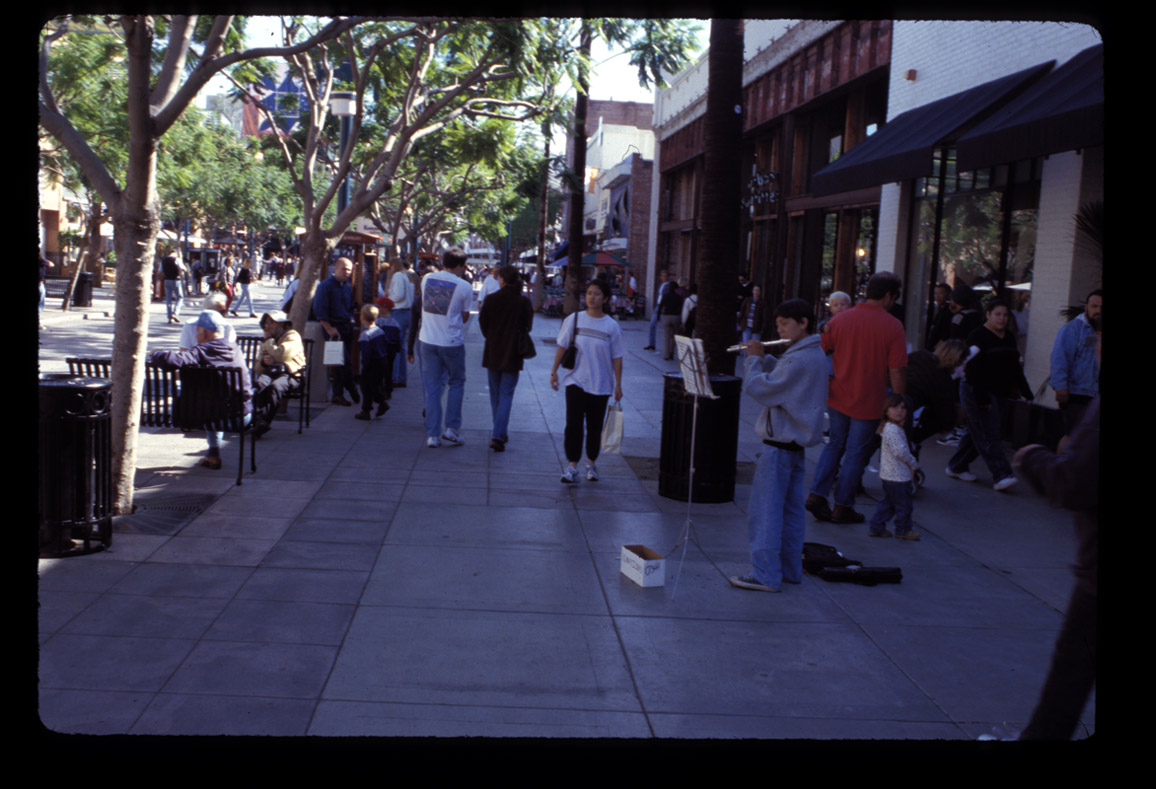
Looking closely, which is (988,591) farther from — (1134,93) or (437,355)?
(437,355)

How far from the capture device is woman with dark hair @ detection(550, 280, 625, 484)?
9031 millimetres

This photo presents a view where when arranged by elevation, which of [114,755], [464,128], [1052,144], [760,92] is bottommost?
[114,755]

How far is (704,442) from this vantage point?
8.61 metres

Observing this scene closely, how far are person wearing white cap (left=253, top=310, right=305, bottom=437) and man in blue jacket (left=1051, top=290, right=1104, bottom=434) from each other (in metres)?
7.08

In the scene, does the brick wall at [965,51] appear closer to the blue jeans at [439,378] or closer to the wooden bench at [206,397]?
the blue jeans at [439,378]

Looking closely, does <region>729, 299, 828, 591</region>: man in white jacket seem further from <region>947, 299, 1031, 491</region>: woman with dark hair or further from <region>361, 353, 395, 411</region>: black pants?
<region>361, 353, 395, 411</region>: black pants

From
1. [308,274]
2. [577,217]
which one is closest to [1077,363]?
[308,274]

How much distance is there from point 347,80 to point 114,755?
16.2 metres

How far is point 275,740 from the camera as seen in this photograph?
4.08m

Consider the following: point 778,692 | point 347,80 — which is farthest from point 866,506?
point 347,80

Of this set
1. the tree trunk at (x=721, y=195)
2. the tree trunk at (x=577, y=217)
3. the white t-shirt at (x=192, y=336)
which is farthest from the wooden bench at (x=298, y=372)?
the tree trunk at (x=577, y=217)

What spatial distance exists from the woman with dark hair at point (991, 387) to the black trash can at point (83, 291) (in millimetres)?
24453

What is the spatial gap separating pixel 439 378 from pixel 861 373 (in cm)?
462

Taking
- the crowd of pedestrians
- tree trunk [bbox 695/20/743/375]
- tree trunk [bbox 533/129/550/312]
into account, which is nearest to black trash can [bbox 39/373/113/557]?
the crowd of pedestrians
